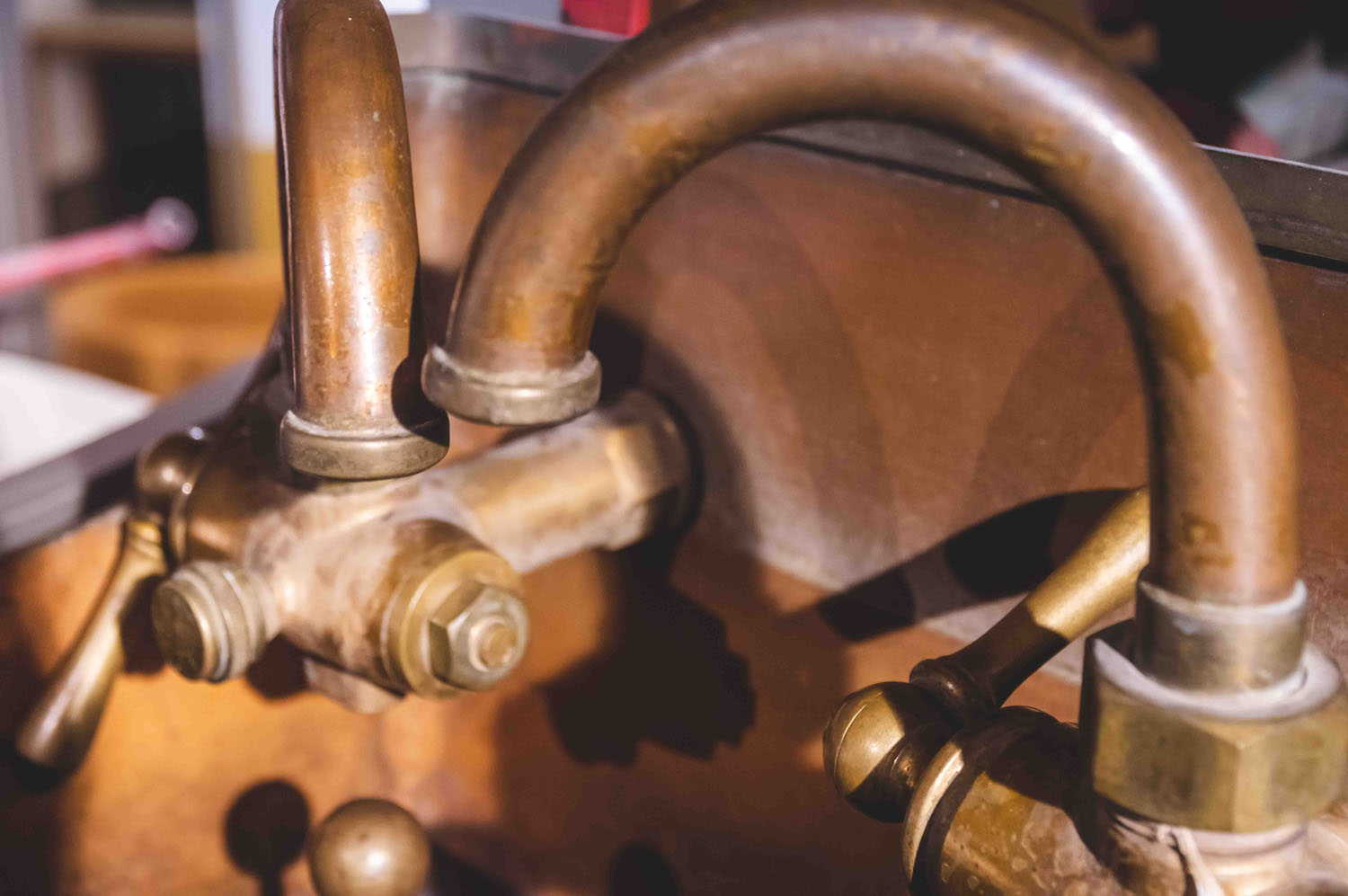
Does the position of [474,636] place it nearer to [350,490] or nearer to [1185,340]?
[350,490]

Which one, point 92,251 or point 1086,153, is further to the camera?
point 92,251

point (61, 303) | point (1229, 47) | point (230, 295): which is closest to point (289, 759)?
point (1229, 47)

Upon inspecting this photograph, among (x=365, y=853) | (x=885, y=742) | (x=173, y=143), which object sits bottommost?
(x=173, y=143)

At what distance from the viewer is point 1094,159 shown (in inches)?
9.1

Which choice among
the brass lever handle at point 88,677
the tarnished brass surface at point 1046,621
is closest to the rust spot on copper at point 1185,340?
the tarnished brass surface at point 1046,621

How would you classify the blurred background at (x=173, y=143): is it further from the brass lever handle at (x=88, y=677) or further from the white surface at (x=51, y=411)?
the brass lever handle at (x=88, y=677)

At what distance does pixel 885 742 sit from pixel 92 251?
1571 mm

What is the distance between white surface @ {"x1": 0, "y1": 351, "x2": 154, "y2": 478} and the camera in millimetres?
1038

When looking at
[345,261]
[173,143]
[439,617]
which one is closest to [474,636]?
[439,617]

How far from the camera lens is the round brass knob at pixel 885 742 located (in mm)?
308

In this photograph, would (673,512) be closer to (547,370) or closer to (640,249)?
(640,249)

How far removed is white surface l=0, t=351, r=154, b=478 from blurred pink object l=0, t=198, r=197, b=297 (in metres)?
0.45

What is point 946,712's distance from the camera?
0.32m

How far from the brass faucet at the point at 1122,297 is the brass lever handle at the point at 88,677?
0.27 metres
